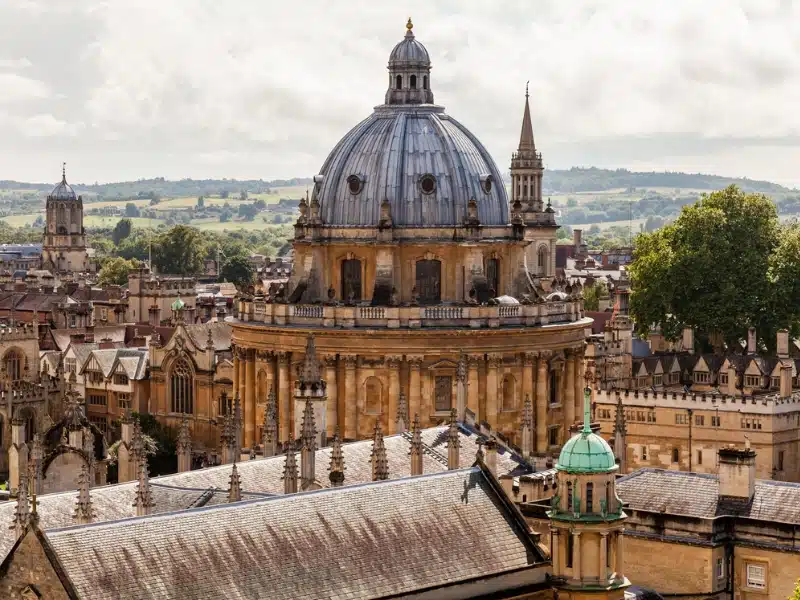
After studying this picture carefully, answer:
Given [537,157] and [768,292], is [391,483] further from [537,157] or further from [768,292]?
[537,157]

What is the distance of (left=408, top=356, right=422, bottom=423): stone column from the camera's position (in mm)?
86000

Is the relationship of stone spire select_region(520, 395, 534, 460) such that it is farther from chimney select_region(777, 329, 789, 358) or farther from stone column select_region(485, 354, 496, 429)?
chimney select_region(777, 329, 789, 358)

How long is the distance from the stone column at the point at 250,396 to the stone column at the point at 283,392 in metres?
1.74

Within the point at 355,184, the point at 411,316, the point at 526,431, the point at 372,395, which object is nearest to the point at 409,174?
the point at 355,184

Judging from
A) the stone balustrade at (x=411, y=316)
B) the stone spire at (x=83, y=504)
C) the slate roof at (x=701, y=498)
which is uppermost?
the stone balustrade at (x=411, y=316)

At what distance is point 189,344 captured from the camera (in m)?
126

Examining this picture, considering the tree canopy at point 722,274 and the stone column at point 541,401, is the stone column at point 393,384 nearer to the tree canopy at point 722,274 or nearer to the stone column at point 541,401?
the stone column at point 541,401

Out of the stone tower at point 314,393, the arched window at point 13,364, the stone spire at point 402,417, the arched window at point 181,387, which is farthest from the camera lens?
the arched window at point 13,364

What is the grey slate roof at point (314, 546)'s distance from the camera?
152 ft

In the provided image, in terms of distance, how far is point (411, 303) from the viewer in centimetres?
8700

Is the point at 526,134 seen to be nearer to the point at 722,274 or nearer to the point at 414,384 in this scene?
the point at 722,274

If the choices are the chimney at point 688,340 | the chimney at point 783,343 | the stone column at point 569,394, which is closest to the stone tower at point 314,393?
the stone column at point 569,394

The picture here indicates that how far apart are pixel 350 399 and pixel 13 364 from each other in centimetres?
4819

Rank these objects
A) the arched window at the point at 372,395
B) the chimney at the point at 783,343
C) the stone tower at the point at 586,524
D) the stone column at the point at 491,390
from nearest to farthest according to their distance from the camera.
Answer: the stone tower at the point at 586,524
the stone column at the point at 491,390
the arched window at the point at 372,395
the chimney at the point at 783,343
